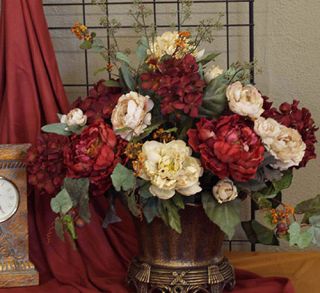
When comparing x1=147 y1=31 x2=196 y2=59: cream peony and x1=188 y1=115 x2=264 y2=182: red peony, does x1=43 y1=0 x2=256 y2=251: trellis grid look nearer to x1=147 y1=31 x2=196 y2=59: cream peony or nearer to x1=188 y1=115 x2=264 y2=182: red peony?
x1=147 y1=31 x2=196 y2=59: cream peony

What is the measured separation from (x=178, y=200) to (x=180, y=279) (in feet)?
0.46

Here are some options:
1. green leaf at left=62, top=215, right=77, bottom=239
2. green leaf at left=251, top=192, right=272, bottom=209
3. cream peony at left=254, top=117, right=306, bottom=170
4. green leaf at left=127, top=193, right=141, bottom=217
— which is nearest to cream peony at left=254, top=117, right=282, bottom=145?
cream peony at left=254, top=117, right=306, bottom=170

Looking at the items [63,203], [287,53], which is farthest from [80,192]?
[287,53]

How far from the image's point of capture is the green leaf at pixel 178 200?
95 cm

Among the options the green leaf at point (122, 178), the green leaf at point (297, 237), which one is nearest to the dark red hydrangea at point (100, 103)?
the green leaf at point (122, 178)

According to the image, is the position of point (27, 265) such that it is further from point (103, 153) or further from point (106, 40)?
point (106, 40)

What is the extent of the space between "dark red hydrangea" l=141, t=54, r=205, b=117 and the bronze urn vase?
16cm

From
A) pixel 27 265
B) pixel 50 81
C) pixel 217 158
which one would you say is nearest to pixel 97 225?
pixel 27 265

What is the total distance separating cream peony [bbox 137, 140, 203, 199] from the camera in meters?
0.91

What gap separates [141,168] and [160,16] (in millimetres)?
581

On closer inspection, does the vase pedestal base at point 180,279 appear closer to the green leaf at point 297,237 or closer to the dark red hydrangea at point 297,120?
the green leaf at point 297,237

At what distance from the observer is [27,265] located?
1107 mm

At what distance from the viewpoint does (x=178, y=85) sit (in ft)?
3.04

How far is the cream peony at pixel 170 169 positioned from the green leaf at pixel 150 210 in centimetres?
5
